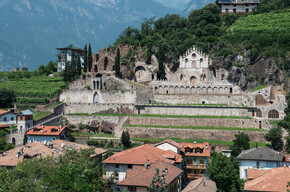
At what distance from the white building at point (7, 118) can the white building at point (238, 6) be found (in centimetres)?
5995

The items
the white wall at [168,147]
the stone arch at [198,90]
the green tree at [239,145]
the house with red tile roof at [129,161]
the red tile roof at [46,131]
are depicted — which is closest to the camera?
the house with red tile roof at [129,161]

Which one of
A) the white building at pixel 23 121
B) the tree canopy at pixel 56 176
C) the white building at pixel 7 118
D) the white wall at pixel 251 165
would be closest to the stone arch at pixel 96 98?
the white building at pixel 23 121

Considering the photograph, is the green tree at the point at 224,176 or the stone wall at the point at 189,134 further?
the stone wall at the point at 189,134

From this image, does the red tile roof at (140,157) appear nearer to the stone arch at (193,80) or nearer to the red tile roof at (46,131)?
the red tile roof at (46,131)

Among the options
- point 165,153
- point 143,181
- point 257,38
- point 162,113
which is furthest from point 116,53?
point 143,181

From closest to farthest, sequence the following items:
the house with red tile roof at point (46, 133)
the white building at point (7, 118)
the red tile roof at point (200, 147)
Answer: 1. the red tile roof at point (200, 147)
2. the house with red tile roof at point (46, 133)
3. the white building at point (7, 118)

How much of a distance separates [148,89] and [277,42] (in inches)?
1090

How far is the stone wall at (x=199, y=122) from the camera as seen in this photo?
64.8m

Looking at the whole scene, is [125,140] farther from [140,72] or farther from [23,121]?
[140,72]

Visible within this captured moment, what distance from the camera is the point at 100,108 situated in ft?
247

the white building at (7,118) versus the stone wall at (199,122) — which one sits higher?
the white building at (7,118)

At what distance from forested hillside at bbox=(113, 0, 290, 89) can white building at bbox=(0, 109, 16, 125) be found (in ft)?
89.7

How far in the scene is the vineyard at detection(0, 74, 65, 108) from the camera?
79375 mm

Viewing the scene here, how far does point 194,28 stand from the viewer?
311ft
